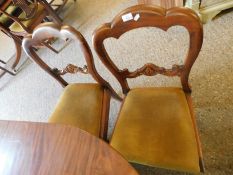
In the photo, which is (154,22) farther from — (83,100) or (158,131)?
(83,100)

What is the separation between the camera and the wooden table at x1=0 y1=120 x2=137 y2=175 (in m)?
0.66

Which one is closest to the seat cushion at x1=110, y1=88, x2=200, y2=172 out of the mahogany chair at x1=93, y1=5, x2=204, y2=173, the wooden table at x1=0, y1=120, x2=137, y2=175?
the mahogany chair at x1=93, y1=5, x2=204, y2=173

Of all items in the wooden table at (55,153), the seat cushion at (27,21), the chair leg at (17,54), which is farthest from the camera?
the chair leg at (17,54)

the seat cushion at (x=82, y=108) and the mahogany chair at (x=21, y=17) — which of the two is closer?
the seat cushion at (x=82, y=108)

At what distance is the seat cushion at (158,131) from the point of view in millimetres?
866

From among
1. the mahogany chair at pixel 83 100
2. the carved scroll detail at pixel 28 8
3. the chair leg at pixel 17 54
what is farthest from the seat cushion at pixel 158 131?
the chair leg at pixel 17 54

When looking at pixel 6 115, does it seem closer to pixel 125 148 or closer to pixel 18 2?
pixel 18 2

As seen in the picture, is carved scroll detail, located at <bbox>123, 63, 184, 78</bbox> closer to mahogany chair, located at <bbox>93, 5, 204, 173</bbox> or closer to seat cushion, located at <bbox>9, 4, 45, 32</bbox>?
mahogany chair, located at <bbox>93, 5, 204, 173</bbox>

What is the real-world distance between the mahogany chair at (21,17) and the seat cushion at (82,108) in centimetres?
88

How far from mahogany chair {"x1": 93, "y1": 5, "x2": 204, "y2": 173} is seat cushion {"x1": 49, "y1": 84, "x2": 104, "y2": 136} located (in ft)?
0.42

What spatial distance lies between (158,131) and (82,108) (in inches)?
15.7

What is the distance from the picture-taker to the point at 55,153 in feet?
2.36

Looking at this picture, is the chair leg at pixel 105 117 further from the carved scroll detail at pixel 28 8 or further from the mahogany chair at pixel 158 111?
the carved scroll detail at pixel 28 8

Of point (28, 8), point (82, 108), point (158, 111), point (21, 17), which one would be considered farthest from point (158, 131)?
point (21, 17)
